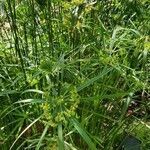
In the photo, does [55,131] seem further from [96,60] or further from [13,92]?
[96,60]

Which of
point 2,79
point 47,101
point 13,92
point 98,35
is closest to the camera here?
point 47,101

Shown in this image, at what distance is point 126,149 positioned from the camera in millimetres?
1901

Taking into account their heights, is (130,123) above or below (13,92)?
below

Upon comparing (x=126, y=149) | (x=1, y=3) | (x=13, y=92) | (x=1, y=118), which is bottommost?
(x=126, y=149)

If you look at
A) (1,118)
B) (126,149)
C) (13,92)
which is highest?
(13,92)

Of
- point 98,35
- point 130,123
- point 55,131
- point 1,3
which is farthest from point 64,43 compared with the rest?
point 55,131

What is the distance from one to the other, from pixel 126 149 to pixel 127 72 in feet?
1.11

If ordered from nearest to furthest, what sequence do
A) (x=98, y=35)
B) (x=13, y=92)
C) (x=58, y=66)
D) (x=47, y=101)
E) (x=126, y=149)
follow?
(x=47, y=101) → (x=58, y=66) → (x=13, y=92) → (x=126, y=149) → (x=98, y=35)

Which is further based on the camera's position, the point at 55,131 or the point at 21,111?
the point at 21,111

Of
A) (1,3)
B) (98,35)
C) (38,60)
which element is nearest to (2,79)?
(38,60)

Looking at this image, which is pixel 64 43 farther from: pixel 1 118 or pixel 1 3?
pixel 1 118

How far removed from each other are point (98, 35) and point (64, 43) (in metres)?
0.18

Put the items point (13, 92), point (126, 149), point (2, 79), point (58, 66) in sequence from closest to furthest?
1. point (58, 66)
2. point (13, 92)
3. point (126, 149)
4. point (2, 79)

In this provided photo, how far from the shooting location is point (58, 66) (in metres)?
1.65
